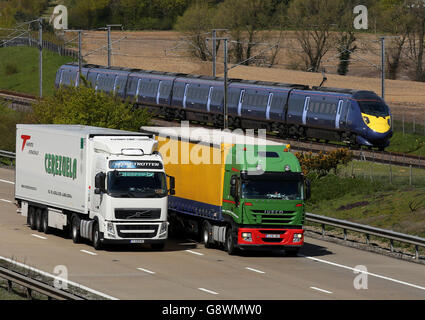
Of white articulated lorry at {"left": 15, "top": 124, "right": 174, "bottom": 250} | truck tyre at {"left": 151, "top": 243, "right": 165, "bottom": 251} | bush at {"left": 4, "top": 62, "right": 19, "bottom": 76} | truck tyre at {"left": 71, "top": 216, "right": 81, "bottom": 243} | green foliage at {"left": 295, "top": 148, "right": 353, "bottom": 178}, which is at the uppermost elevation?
white articulated lorry at {"left": 15, "top": 124, "right": 174, "bottom": 250}

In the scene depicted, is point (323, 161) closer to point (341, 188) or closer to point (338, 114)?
point (341, 188)

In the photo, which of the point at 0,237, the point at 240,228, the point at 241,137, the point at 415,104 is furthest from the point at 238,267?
the point at 415,104

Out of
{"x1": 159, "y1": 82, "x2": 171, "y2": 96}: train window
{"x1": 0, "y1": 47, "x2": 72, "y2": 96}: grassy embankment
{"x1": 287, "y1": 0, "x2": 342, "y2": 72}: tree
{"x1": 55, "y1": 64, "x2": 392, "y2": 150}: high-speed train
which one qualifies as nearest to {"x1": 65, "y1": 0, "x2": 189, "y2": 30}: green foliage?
{"x1": 0, "y1": 47, "x2": 72, "y2": 96}: grassy embankment

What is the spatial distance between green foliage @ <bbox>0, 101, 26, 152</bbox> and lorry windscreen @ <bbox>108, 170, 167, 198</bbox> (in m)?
33.4

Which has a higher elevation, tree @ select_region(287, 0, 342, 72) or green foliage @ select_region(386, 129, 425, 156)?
tree @ select_region(287, 0, 342, 72)

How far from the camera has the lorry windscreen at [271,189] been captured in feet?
111

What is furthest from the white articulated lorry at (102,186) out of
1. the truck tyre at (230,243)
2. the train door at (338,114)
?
the train door at (338,114)

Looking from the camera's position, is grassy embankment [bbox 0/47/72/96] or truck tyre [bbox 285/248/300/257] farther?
grassy embankment [bbox 0/47/72/96]

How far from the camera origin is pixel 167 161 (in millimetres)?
38906

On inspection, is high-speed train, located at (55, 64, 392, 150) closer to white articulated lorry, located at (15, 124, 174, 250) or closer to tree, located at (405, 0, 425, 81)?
white articulated lorry, located at (15, 124, 174, 250)

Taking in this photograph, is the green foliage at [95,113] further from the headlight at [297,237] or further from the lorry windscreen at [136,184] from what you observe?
the headlight at [297,237]

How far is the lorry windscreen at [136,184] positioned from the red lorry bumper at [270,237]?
2842 millimetres

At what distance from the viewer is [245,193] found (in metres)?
33.9

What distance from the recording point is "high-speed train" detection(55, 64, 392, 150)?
63656mm
